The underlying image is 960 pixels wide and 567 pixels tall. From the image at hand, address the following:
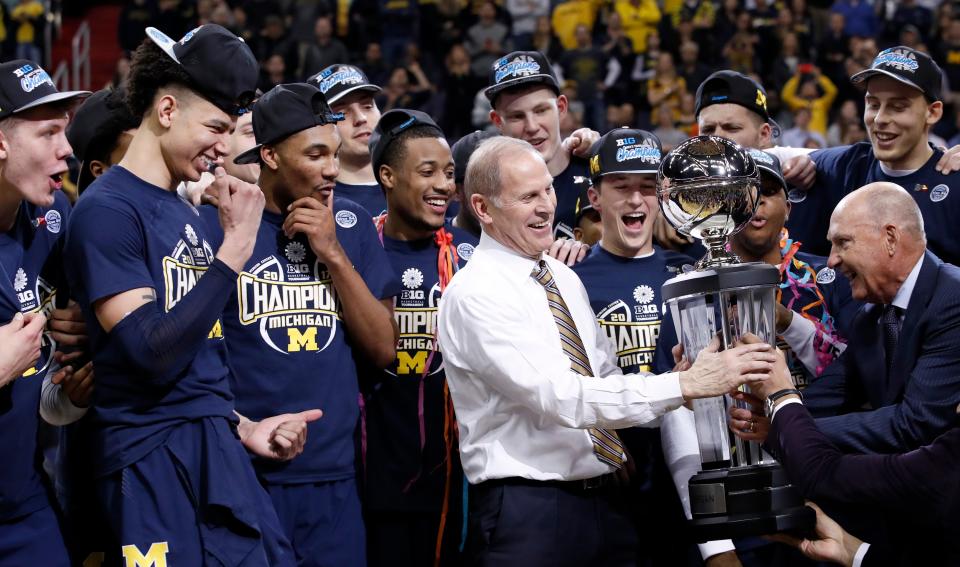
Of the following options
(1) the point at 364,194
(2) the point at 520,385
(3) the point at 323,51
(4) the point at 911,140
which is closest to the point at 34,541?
(2) the point at 520,385

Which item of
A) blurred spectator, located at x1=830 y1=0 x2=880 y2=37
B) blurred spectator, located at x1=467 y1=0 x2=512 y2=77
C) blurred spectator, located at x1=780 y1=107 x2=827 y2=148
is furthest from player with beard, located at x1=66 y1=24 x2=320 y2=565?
blurred spectator, located at x1=830 y1=0 x2=880 y2=37

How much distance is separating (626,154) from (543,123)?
35.9 inches

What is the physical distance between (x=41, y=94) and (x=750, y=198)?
2220mm

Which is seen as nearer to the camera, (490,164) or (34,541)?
(34,541)

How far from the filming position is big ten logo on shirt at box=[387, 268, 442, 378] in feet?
13.9

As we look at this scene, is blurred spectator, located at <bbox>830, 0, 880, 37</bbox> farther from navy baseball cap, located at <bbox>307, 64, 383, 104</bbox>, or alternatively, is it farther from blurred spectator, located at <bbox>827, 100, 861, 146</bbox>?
navy baseball cap, located at <bbox>307, 64, 383, 104</bbox>

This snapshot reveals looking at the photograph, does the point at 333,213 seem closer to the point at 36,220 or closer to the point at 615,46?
the point at 36,220

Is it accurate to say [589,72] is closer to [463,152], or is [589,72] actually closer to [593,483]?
[463,152]

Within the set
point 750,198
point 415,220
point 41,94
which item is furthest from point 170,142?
point 750,198

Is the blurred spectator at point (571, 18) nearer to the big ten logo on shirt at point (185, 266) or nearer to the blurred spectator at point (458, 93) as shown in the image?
the blurred spectator at point (458, 93)

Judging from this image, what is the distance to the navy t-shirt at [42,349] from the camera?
11.3ft

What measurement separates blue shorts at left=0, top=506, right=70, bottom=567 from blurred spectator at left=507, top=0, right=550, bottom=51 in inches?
504

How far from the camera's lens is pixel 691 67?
1442 centimetres

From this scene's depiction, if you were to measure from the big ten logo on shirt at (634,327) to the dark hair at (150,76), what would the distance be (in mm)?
1754
